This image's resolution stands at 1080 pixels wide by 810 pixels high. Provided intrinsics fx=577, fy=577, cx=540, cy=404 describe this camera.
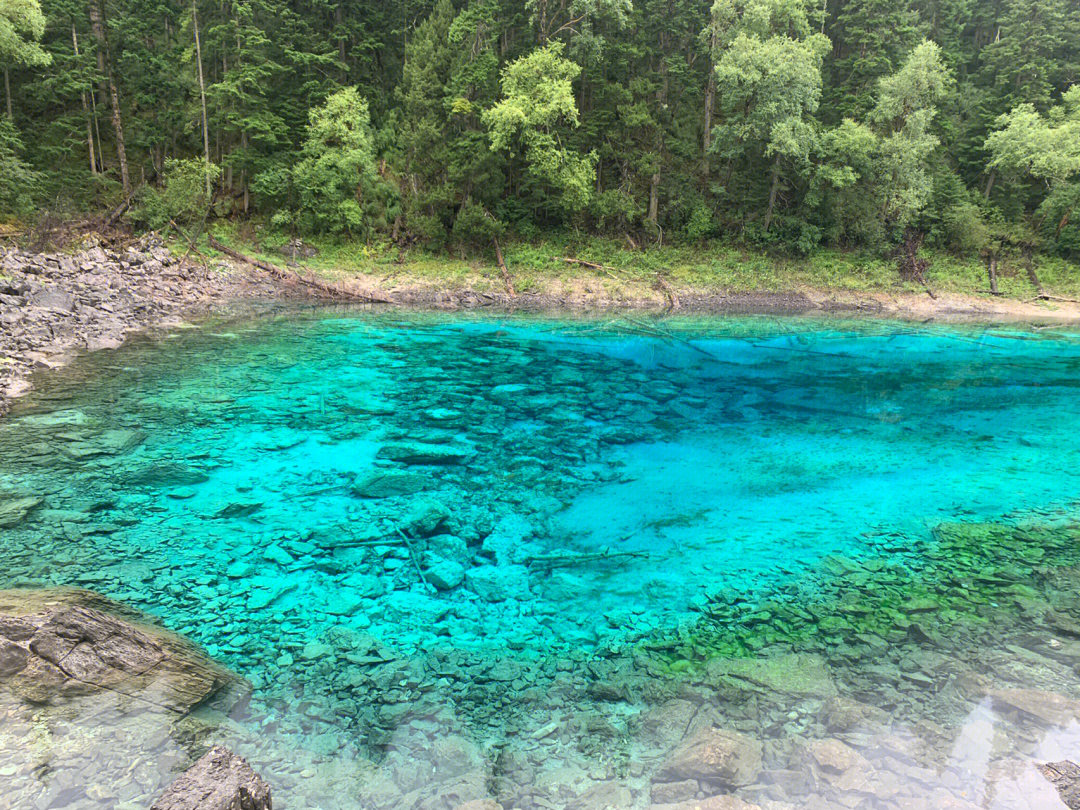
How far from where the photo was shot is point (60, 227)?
22.5 meters

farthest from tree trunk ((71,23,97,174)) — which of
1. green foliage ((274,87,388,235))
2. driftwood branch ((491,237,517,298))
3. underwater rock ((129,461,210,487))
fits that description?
underwater rock ((129,461,210,487))

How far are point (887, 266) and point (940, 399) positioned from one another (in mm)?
19914

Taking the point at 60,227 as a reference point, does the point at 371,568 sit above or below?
below

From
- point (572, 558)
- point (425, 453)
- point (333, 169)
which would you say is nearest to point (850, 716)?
point (572, 558)

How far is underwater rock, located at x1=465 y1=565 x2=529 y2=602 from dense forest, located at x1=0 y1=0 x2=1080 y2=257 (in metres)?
25.3

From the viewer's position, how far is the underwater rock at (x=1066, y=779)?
396 centimetres

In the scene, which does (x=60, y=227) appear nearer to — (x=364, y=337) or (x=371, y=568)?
(x=364, y=337)

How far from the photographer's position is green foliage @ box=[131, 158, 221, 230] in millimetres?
25984

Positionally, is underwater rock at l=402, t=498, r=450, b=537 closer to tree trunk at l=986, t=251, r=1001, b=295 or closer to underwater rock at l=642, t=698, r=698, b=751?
underwater rock at l=642, t=698, r=698, b=751

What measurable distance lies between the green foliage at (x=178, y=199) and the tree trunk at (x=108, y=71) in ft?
9.21

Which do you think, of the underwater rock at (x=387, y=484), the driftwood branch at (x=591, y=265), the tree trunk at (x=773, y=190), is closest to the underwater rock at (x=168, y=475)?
the underwater rock at (x=387, y=484)

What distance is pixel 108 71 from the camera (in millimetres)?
29594

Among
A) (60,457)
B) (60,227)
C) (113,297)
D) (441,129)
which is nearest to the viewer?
(60,457)

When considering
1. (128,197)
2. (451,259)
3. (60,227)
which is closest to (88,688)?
(60,227)
